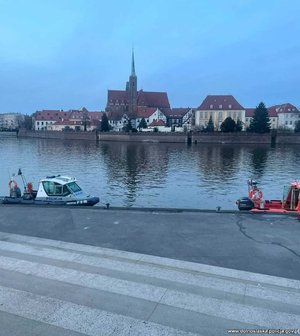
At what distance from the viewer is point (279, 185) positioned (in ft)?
126

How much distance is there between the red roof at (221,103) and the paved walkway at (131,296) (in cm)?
13355

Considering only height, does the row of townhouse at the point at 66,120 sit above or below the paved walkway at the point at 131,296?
above

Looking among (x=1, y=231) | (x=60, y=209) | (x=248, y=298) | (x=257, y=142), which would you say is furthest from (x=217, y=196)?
(x=257, y=142)

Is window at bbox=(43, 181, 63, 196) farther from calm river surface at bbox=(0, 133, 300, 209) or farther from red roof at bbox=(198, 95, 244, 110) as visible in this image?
red roof at bbox=(198, 95, 244, 110)

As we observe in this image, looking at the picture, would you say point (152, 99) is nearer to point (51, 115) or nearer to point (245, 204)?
point (51, 115)

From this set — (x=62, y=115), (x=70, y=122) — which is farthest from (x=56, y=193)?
(x=62, y=115)

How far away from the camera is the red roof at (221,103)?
450 ft

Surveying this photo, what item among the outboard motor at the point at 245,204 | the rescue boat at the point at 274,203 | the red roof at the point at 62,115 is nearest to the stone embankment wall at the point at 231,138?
the red roof at the point at 62,115

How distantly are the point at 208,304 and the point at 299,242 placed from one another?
5274 mm

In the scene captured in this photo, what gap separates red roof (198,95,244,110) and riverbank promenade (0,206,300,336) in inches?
5066

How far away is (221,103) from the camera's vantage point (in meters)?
138

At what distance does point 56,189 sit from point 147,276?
14.7m

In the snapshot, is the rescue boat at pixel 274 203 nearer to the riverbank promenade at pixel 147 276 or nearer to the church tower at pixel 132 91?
the riverbank promenade at pixel 147 276

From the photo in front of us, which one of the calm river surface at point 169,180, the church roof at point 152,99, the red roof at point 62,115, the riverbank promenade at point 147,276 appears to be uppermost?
the church roof at point 152,99
